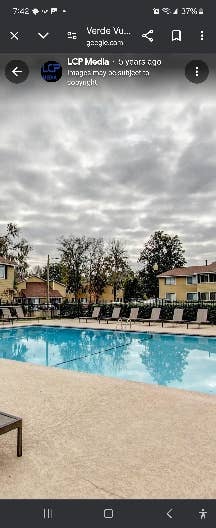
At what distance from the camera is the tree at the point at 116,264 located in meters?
48.4

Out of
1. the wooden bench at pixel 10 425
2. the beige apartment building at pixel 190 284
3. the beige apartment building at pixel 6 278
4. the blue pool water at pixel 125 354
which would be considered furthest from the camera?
the beige apartment building at pixel 190 284

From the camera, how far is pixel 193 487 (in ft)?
9.69

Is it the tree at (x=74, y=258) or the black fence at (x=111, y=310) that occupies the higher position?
the tree at (x=74, y=258)

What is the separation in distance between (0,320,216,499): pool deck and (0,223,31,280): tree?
35.9 metres

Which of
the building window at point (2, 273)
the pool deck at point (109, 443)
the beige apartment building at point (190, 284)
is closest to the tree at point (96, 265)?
the beige apartment building at point (190, 284)

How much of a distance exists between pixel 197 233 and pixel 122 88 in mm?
13084

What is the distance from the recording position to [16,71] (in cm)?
242

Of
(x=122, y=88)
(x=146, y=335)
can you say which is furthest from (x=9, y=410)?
(x=146, y=335)

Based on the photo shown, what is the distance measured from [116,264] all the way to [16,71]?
46.3 meters

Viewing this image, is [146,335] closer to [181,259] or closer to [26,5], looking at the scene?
[26,5]

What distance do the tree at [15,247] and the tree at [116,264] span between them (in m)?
11.6

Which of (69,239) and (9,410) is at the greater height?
(69,239)

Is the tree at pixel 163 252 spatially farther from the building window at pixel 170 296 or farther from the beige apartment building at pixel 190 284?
the building window at pixel 170 296

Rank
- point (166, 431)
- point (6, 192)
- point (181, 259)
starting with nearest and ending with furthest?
point (166, 431) < point (6, 192) < point (181, 259)
